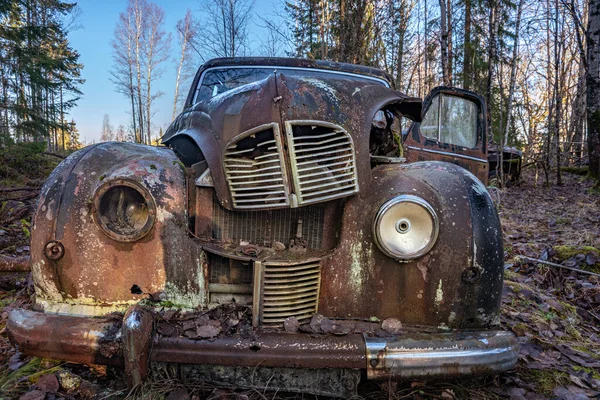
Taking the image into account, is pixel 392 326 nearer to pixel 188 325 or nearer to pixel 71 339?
pixel 188 325

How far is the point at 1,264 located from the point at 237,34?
14.7 metres

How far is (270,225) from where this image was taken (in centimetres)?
187

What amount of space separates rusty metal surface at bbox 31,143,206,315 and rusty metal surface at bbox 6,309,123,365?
0.12 m

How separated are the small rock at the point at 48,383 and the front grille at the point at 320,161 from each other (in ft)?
4.52

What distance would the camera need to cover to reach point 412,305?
1.71 metres

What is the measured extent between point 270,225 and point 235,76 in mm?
1993

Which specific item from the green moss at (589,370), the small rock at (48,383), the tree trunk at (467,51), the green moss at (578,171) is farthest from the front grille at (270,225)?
the tree trunk at (467,51)

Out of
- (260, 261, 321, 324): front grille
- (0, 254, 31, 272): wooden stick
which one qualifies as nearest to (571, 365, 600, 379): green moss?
(260, 261, 321, 324): front grille

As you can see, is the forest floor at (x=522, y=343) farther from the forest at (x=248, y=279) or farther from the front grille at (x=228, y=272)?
the front grille at (x=228, y=272)

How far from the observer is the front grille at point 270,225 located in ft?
6.12

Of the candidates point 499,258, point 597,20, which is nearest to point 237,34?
point 597,20

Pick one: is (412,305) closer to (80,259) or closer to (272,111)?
Result: (272,111)

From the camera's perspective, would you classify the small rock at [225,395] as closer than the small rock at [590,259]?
Yes

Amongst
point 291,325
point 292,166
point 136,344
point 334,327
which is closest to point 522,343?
point 334,327
